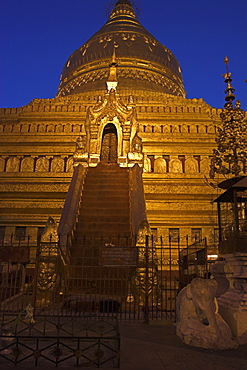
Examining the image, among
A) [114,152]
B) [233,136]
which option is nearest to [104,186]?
[233,136]

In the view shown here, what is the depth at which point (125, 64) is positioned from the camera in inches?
1341

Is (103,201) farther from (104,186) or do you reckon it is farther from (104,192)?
(104,186)

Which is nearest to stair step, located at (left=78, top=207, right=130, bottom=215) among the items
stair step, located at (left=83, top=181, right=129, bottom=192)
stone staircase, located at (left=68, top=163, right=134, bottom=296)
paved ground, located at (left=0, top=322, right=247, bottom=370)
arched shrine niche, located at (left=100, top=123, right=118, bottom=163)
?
stone staircase, located at (left=68, top=163, right=134, bottom=296)

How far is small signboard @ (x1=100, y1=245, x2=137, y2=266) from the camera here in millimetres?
7715

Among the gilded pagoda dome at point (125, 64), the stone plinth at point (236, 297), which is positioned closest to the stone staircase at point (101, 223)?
the stone plinth at point (236, 297)

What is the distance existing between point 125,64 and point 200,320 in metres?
32.4

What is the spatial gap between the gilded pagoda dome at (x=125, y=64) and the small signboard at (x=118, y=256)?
23.7 metres

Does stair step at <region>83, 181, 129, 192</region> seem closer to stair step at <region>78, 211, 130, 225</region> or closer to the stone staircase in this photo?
the stone staircase

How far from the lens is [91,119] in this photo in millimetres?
18688

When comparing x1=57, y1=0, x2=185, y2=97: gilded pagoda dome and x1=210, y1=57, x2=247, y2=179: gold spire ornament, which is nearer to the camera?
x1=210, y1=57, x2=247, y2=179: gold spire ornament

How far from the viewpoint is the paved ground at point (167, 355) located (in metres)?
4.29

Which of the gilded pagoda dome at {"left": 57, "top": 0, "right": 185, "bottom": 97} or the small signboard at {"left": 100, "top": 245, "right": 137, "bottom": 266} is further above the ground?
the gilded pagoda dome at {"left": 57, "top": 0, "right": 185, "bottom": 97}

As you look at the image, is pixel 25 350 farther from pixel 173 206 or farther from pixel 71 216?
pixel 173 206

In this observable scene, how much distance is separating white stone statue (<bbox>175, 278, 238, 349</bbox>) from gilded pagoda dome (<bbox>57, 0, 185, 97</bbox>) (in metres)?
25.9
